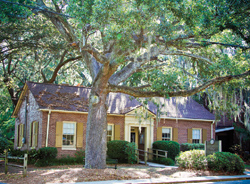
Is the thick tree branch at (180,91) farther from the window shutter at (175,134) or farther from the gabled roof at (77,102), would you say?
the window shutter at (175,134)

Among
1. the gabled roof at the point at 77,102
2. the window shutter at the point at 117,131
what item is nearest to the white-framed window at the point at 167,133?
the gabled roof at the point at 77,102

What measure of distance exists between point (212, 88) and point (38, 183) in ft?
31.8

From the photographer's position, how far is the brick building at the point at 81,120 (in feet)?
58.1

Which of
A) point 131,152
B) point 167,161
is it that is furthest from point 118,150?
point 167,161

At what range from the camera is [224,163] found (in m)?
13.1

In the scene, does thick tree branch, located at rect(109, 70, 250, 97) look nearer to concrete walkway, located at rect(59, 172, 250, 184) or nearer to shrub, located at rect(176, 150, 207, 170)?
shrub, located at rect(176, 150, 207, 170)

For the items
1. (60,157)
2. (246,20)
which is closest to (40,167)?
(60,157)

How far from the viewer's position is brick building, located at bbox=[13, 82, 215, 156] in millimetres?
17703

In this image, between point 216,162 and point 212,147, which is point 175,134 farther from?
point 216,162

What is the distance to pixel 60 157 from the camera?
1739 cm

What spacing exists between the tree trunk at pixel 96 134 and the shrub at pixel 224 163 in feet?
16.9

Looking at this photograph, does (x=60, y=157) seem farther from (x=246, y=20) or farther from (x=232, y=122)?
(x=232, y=122)

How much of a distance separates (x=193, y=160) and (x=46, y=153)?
8349mm

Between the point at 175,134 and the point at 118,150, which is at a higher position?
the point at 175,134
